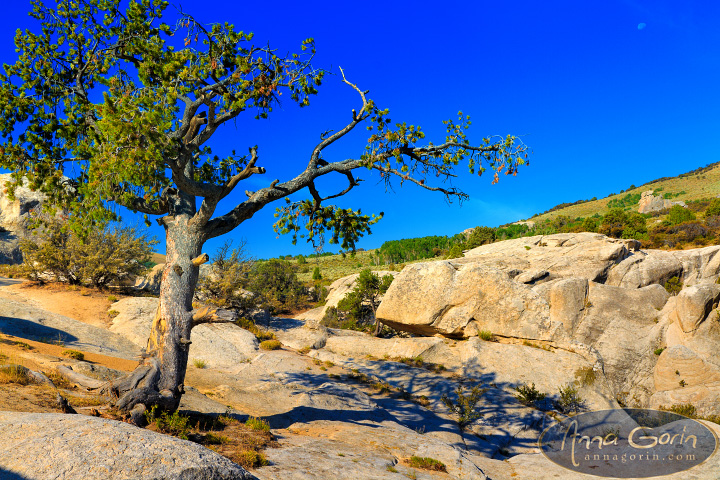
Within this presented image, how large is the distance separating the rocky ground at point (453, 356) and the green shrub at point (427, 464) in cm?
20

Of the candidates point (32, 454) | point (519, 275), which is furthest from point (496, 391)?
point (32, 454)

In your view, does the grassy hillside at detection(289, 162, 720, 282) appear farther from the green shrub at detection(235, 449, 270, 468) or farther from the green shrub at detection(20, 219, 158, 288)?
the green shrub at detection(235, 449, 270, 468)

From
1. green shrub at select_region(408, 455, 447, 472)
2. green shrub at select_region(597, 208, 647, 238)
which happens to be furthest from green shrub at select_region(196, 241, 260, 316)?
green shrub at select_region(597, 208, 647, 238)

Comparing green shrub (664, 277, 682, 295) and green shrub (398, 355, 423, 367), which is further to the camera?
green shrub (664, 277, 682, 295)

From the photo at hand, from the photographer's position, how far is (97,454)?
15.2 ft

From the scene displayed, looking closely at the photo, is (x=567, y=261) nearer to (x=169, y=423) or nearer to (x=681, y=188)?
(x=169, y=423)

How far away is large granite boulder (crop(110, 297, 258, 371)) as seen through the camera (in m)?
18.7

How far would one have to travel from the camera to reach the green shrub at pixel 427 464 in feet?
28.6

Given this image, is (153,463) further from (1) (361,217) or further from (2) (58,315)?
(2) (58,315)

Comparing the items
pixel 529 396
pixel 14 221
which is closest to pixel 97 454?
pixel 529 396

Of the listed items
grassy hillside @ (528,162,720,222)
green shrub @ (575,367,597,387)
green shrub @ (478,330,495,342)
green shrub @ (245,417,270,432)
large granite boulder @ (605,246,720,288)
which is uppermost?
grassy hillside @ (528,162,720,222)

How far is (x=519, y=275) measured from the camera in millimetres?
23266

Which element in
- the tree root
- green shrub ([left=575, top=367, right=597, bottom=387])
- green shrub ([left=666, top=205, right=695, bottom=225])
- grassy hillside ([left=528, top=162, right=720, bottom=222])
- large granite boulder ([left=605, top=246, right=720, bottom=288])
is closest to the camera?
the tree root

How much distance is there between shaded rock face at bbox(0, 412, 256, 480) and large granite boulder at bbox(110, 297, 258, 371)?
13.1 metres
